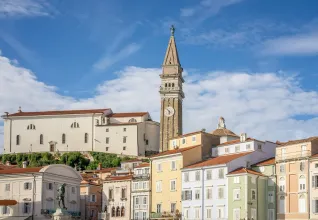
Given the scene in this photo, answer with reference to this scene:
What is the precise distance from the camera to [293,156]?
64438 millimetres

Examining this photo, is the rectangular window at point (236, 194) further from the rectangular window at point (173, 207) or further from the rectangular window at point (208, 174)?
the rectangular window at point (173, 207)

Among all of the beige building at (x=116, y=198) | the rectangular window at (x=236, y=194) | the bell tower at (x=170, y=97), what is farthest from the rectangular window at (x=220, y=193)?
the bell tower at (x=170, y=97)

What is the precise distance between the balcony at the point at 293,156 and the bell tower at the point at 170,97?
71120 millimetres

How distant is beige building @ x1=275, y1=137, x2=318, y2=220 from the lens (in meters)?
62.8

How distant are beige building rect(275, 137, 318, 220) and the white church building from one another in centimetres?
7333

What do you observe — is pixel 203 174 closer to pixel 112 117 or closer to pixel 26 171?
pixel 26 171

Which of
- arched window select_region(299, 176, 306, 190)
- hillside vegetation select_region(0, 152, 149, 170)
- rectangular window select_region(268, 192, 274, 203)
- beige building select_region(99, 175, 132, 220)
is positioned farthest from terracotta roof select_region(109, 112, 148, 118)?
arched window select_region(299, 176, 306, 190)

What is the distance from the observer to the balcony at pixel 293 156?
63344 millimetres

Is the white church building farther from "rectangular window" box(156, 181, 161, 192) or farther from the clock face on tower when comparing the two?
"rectangular window" box(156, 181, 161, 192)

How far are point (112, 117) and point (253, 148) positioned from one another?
74767 mm

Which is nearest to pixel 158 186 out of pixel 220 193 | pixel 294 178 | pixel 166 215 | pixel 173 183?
pixel 173 183

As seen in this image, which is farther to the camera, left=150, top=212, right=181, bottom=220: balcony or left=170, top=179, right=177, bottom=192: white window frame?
left=170, top=179, right=177, bottom=192: white window frame

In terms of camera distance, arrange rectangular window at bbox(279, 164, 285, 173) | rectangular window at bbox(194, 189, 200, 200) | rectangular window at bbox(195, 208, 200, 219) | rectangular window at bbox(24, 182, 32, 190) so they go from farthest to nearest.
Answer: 1. rectangular window at bbox(24, 182, 32, 190)
2. rectangular window at bbox(194, 189, 200, 200)
3. rectangular window at bbox(195, 208, 200, 219)
4. rectangular window at bbox(279, 164, 285, 173)

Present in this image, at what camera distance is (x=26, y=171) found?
80688 millimetres
